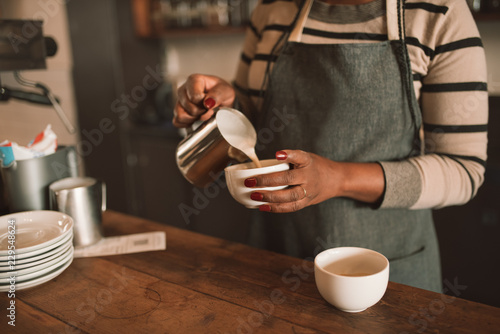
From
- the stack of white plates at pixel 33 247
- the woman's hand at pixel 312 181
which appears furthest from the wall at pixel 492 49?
the stack of white plates at pixel 33 247

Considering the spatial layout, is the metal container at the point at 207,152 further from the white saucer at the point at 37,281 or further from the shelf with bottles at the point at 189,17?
the shelf with bottles at the point at 189,17

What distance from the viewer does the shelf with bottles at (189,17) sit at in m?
2.58

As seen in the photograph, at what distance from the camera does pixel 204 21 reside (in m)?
2.77

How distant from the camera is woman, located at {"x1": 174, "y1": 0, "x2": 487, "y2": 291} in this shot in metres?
0.99

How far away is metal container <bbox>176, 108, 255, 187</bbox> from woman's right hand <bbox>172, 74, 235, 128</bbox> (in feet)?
0.27

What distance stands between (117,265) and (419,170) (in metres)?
0.74

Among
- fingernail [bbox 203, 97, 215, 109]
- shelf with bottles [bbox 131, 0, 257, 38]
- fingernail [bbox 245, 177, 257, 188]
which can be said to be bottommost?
fingernail [bbox 245, 177, 257, 188]

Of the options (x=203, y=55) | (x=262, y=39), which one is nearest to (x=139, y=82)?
(x=203, y=55)

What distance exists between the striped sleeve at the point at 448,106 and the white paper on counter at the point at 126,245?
0.57 meters

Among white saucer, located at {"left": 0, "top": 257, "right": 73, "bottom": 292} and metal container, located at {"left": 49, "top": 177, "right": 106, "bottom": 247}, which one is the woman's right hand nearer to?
metal container, located at {"left": 49, "top": 177, "right": 106, "bottom": 247}

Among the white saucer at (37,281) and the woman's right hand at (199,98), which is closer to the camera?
the white saucer at (37,281)

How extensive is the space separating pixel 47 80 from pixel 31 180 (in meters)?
2.62

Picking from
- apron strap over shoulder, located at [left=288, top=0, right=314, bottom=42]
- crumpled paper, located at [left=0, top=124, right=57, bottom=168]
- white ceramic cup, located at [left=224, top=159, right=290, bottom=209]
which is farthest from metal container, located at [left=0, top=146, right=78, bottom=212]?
apron strap over shoulder, located at [left=288, top=0, right=314, bottom=42]

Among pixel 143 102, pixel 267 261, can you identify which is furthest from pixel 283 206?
pixel 143 102
